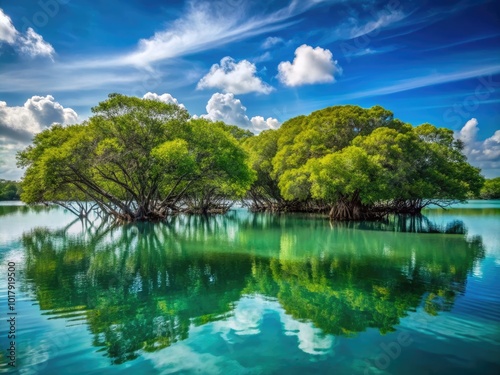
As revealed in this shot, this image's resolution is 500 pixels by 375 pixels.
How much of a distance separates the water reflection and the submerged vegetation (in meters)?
10.8

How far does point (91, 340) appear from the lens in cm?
652

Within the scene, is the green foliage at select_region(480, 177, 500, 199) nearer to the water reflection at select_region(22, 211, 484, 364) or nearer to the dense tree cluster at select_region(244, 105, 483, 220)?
the dense tree cluster at select_region(244, 105, 483, 220)

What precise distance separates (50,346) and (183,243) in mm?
13589

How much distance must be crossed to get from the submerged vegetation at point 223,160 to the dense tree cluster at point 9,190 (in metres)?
89.7

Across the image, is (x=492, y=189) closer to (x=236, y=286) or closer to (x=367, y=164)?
(x=367, y=164)

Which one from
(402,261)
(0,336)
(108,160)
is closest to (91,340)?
(0,336)

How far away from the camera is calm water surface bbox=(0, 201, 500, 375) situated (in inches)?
226

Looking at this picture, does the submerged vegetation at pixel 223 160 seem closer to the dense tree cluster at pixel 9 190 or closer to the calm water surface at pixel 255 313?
the calm water surface at pixel 255 313

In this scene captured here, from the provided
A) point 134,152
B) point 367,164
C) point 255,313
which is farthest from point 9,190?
point 255,313

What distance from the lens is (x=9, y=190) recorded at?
112062mm

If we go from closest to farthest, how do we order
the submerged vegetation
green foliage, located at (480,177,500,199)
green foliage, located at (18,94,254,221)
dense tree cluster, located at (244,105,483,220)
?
green foliage, located at (18,94,254,221), the submerged vegetation, dense tree cluster, located at (244,105,483,220), green foliage, located at (480,177,500,199)

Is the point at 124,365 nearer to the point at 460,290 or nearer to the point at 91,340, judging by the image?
the point at 91,340

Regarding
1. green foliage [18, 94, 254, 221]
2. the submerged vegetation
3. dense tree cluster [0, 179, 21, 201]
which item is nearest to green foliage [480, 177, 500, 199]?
the submerged vegetation

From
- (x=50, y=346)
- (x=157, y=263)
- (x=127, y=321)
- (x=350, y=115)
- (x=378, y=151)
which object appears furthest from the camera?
(x=350, y=115)
